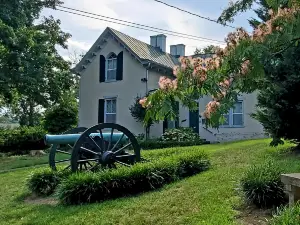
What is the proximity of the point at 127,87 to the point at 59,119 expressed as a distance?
476 centimetres

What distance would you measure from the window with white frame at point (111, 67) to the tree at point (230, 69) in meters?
17.5

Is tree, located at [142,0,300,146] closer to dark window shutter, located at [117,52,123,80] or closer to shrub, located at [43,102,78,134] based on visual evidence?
dark window shutter, located at [117,52,123,80]

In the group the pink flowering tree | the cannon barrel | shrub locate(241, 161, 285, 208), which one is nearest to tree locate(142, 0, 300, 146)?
the pink flowering tree

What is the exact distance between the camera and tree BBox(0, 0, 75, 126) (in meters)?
16.2

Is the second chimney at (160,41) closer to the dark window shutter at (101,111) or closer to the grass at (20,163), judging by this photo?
the dark window shutter at (101,111)

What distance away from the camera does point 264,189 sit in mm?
4898

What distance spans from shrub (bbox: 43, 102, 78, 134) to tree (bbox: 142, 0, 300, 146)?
60.4 ft

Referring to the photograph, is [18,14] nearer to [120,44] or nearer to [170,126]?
[120,44]

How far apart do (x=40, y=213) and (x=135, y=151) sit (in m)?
2.80

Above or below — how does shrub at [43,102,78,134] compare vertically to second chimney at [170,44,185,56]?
below

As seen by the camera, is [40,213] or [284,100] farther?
[284,100]

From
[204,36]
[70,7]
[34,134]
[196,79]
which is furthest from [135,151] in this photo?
[204,36]

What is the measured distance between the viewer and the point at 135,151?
823cm

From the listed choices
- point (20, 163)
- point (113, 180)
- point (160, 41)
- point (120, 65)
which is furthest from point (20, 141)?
point (113, 180)
